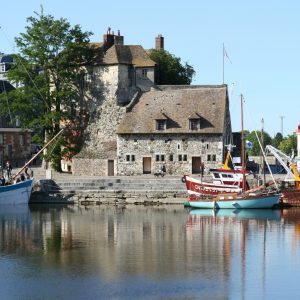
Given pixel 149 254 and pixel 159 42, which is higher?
pixel 159 42

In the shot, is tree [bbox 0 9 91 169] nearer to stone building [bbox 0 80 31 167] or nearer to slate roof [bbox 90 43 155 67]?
slate roof [bbox 90 43 155 67]

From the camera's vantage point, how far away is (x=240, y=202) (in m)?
77.4

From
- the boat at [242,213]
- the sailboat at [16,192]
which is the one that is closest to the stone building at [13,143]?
the sailboat at [16,192]

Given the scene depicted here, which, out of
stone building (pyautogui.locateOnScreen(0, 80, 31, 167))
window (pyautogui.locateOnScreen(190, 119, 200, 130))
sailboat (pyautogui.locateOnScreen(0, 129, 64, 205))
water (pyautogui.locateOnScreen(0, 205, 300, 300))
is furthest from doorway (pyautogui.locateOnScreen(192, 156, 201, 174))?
stone building (pyautogui.locateOnScreen(0, 80, 31, 167))

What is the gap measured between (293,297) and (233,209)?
34047 millimetres

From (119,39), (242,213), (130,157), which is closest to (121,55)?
(119,39)

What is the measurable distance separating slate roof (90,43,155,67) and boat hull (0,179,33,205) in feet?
63.6

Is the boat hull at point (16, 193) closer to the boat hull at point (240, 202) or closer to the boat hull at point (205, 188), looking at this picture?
the boat hull at point (205, 188)

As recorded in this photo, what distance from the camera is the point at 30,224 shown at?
69.1 metres

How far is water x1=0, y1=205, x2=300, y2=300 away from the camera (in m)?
44.9

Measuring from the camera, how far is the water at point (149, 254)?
44.9 metres

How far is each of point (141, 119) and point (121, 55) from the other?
747 cm

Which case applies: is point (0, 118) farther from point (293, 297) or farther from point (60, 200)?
point (293, 297)

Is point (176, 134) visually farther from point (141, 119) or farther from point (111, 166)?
point (111, 166)
